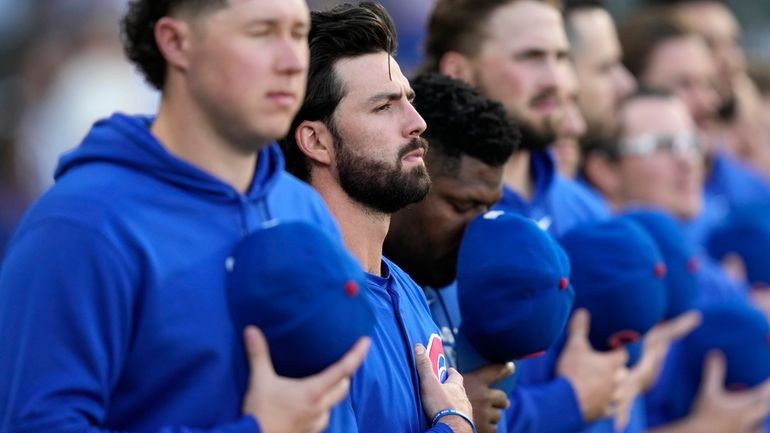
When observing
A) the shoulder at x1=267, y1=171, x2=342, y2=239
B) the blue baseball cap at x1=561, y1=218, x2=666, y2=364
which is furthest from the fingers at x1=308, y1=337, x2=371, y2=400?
the blue baseball cap at x1=561, y1=218, x2=666, y2=364

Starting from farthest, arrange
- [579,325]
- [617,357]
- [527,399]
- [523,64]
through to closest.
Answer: [523,64] → [617,357] → [579,325] → [527,399]

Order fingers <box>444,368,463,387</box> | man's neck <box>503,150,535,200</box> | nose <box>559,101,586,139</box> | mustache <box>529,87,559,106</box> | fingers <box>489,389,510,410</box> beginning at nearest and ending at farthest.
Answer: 1. fingers <box>444,368,463,387</box>
2. fingers <box>489,389,510,410</box>
3. man's neck <box>503,150,535,200</box>
4. mustache <box>529,87,559,106</box>
5. nose <box>559,101,586,139</box>

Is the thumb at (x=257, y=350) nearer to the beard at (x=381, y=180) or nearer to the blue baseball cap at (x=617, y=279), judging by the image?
the beard at (x=381, y=180)

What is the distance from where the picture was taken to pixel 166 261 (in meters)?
2.43

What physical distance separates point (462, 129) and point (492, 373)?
2.03ft

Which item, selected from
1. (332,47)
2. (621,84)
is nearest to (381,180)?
(332,47)

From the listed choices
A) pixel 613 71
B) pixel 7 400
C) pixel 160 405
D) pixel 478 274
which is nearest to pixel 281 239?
pixel 160 405

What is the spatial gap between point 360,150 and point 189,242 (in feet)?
2.10

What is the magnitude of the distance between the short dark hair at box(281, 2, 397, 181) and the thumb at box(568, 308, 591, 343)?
127 centimetres

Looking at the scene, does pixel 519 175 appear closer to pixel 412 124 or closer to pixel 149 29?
pixel 412 124

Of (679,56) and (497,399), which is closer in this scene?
(497,399)

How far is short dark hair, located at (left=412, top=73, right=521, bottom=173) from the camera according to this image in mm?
3549

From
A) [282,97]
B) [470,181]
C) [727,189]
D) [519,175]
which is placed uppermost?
[282,97]

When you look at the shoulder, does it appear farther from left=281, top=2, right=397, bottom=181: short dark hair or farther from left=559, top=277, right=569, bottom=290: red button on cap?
left=559, top=277, right=569, bottom=290: red button on cap
